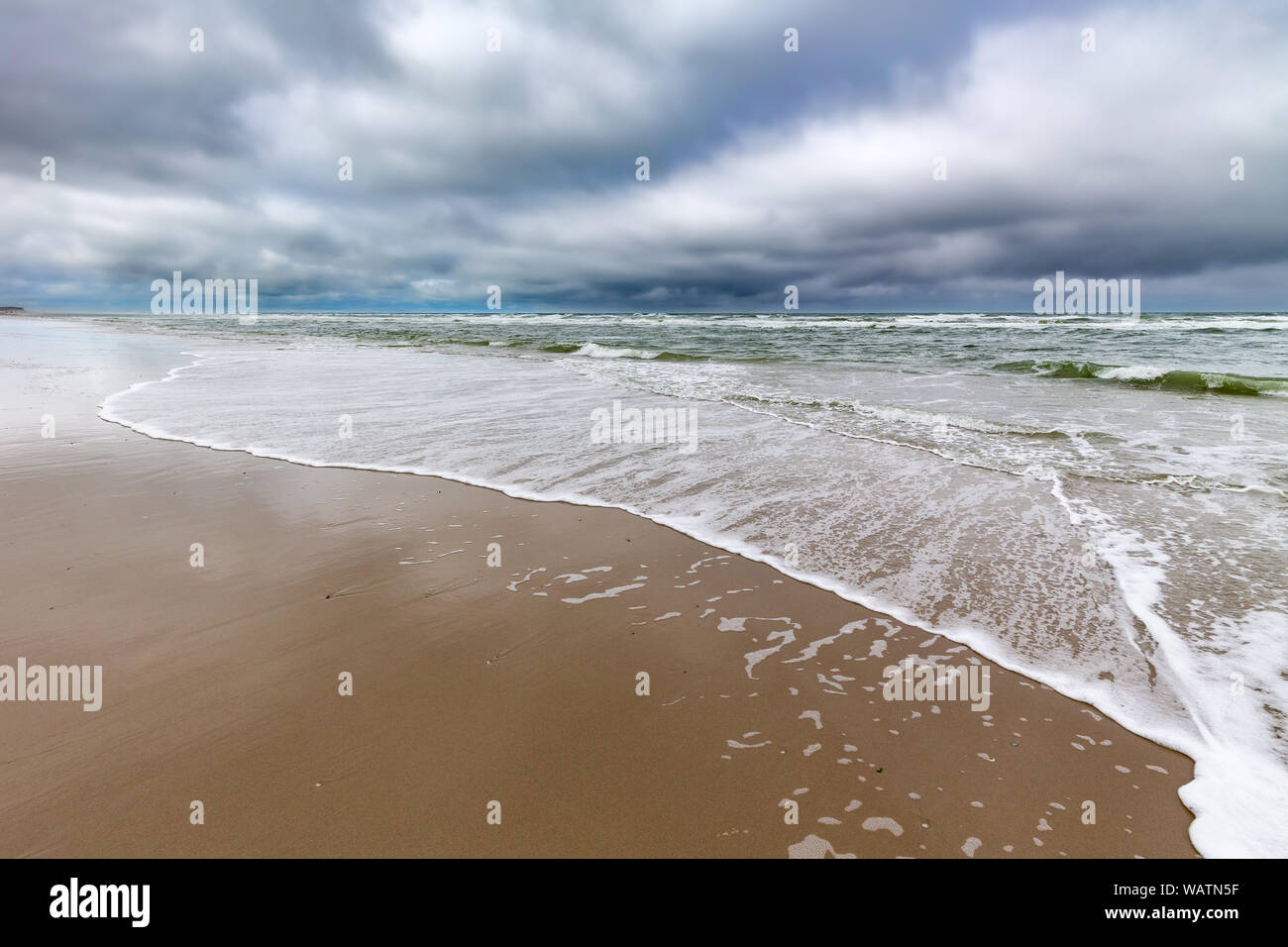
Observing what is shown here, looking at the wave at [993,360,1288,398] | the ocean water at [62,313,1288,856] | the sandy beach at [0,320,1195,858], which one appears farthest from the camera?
the wave at [993,360,1288,398]

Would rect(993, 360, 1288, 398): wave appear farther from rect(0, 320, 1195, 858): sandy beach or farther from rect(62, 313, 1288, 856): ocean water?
rect(0, 320, 1195, 858): sandy beach

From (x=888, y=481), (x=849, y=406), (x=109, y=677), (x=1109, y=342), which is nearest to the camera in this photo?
(x=109, y=677)

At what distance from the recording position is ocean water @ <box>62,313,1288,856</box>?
128 inches

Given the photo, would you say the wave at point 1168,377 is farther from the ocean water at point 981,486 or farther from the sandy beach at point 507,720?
the sandy beach at point 507,720

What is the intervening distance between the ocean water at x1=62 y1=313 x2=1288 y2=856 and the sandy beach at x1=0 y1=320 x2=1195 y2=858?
19.0 inches

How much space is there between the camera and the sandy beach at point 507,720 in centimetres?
225

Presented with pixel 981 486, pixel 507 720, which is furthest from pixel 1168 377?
pixel 507 720

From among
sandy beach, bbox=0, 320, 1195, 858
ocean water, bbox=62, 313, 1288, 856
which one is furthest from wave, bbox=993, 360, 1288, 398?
sandy beach, bbox=0, 320, 1195, 858

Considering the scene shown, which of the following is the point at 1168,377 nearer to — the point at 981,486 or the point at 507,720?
the point at 981,486

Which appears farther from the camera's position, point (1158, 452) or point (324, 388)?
point (324, 388)

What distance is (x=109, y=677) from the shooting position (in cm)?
310
